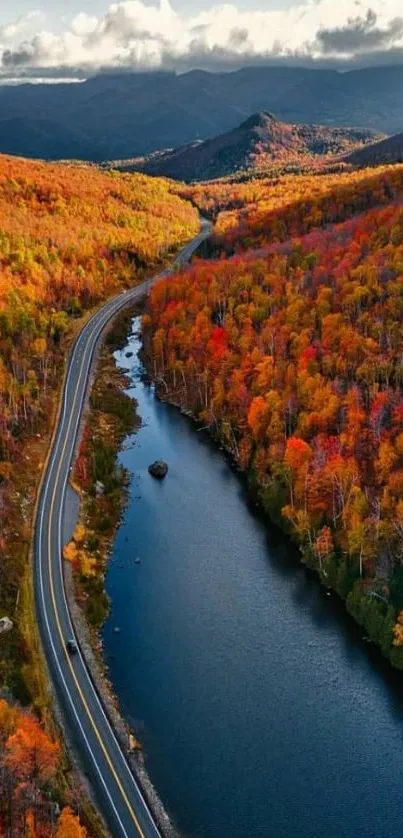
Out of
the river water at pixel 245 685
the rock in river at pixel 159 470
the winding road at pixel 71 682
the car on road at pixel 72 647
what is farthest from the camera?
the rock in river at pixel 159 470

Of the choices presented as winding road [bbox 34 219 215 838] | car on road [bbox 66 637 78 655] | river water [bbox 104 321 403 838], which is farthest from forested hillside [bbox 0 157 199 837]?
river water [bbox 104 321 403 838]

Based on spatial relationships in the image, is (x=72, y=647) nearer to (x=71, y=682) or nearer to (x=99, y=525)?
(x=71, y=682)

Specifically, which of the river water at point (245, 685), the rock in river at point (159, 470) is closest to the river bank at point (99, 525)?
the river water at point (245, 685)

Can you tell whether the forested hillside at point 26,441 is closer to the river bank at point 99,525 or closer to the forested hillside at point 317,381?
the river bank at point 99,525

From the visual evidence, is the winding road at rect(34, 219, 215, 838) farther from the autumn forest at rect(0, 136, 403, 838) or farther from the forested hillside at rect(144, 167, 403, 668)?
the forested hillside at rect(144, 167, 403, 668)

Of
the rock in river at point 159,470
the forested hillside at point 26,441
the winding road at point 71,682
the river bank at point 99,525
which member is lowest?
the rock in river at point 159,470

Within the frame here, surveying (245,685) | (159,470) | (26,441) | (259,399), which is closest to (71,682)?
(245,685)
